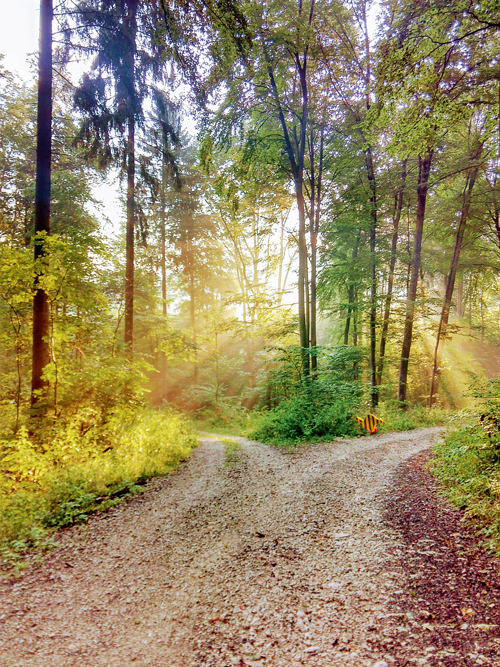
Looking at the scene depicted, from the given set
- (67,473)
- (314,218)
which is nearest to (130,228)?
(314,218)

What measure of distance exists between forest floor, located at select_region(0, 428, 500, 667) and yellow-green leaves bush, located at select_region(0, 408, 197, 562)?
43 cm

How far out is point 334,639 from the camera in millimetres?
2045

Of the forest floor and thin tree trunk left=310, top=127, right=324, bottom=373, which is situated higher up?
thin tree trunk left=310, top=127, right=324, bottom=373

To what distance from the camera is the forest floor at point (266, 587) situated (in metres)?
2.01

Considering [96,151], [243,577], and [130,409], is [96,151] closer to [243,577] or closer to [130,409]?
[130,409]

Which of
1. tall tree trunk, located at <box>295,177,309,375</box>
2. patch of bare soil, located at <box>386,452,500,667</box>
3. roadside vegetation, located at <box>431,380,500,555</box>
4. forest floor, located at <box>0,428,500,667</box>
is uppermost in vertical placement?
tall tree trunk, located at <box>295,177,309,375</box>

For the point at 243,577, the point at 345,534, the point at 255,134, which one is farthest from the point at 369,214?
the point at 243,577

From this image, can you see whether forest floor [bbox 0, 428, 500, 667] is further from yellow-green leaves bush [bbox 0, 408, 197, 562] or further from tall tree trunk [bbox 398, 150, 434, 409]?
tall tree trunk [bbox 398, 150, 434, 409]

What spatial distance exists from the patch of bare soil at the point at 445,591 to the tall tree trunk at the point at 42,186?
697 cm

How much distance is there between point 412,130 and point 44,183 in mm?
7699

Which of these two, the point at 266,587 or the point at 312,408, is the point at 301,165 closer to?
the point at 312,408

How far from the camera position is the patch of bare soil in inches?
73.1

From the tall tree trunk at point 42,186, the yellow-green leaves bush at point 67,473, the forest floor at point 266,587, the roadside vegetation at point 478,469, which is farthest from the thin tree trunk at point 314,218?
the tall tree trunk at point 42,186

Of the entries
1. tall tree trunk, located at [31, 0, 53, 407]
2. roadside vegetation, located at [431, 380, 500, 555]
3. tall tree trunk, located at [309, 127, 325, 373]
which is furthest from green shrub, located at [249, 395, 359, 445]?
tall tree trunk, located at [31, 0, 53, 407]
